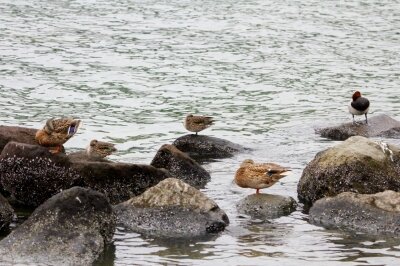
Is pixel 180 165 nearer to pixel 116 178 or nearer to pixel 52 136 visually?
pixel 116 178

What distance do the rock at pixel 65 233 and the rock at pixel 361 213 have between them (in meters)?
3.58

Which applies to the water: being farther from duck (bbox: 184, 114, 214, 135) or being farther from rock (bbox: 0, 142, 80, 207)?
rock (bbox: 0, 142, 80, 207)

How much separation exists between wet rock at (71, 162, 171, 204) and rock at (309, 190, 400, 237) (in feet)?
9.95

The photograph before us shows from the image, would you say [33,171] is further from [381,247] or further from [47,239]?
[381,247]

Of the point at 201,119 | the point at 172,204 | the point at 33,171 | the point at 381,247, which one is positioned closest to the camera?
the point at 381,247

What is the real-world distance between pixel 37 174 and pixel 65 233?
2.88 meters

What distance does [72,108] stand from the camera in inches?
1087

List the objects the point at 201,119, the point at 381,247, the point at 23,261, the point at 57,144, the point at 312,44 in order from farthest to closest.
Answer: the point at 312,44 < the point at 201,119 < the point at 57,144 < the point at 381,247 < the point at 23,261

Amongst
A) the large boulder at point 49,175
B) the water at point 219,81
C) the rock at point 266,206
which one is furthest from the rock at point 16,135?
the rock at point 266,206

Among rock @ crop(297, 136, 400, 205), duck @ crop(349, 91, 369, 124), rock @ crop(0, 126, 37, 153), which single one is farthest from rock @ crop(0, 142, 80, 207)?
duck @ crop(349, 91, 369, 124)

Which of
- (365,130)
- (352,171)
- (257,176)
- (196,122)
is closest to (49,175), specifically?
(257,176)

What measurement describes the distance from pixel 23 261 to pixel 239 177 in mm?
4987

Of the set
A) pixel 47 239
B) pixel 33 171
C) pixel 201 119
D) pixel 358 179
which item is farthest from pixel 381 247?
pixel 201 119

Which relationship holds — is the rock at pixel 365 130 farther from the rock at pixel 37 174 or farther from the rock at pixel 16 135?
the rock at pixel 37 174
